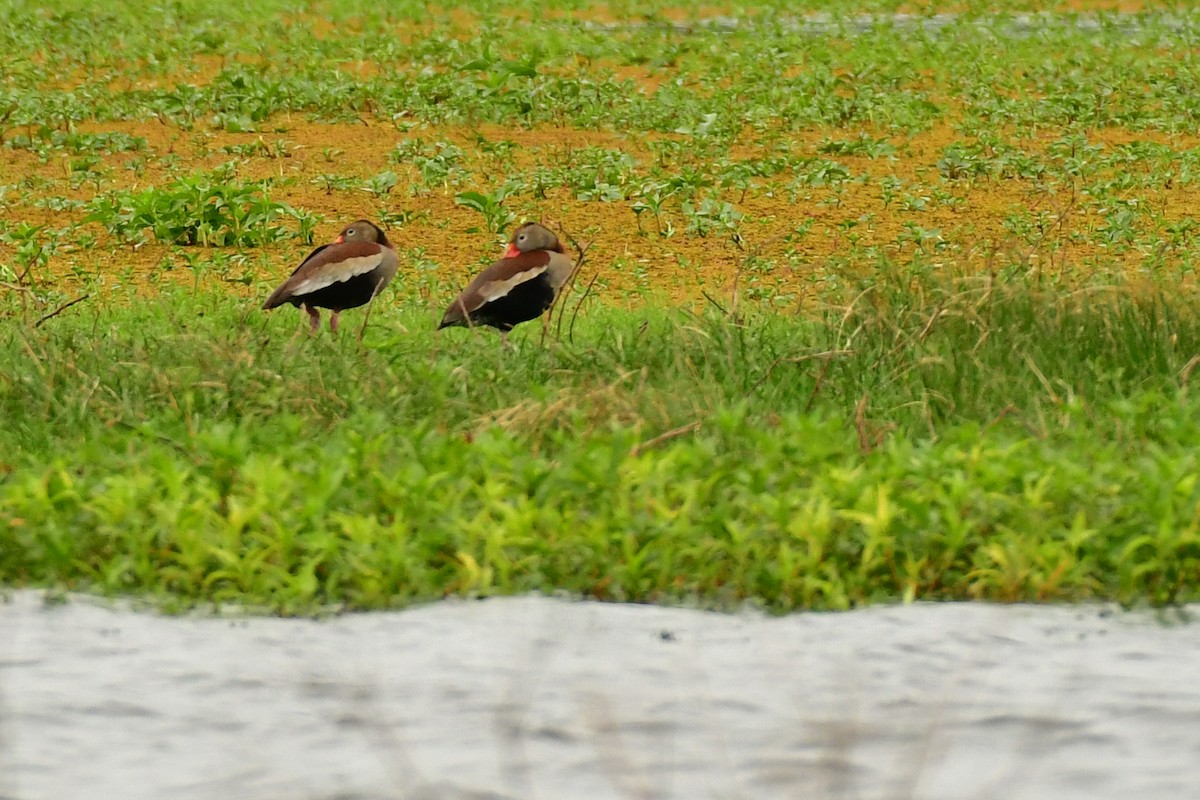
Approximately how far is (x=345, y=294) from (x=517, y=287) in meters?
0.86

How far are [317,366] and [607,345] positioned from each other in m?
1.23

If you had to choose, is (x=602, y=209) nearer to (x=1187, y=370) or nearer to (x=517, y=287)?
(x=517, y=287)

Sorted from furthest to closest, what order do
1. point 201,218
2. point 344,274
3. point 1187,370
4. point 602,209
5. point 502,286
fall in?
1. point 602,209
2. point 201,218
3. point 344,274
4. point 502,286
5. point 1187,370

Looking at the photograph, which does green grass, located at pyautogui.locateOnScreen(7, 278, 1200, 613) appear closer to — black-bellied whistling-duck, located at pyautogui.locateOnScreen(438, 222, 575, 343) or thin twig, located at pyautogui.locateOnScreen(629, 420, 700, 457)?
thin twig, located at pyautogui.locateOnScreen(629, 420, 700, 457)

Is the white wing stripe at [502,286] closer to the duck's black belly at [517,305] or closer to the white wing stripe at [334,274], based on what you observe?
the duck's black belly at [517,305]

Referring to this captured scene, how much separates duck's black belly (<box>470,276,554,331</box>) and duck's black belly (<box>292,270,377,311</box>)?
55 centimetres

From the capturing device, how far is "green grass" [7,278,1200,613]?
6188 mm

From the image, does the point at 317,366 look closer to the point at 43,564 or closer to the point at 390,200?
the point at 43,564

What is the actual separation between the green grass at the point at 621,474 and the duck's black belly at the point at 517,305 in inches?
24.3

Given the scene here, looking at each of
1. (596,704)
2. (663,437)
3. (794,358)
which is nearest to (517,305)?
(794,358)

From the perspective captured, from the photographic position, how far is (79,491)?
6512mm

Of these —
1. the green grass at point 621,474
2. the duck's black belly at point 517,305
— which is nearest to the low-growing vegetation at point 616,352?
the green grass at point 621,474

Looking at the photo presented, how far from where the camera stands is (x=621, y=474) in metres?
6.54

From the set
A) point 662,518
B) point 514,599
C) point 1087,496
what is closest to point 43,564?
point 514,599
